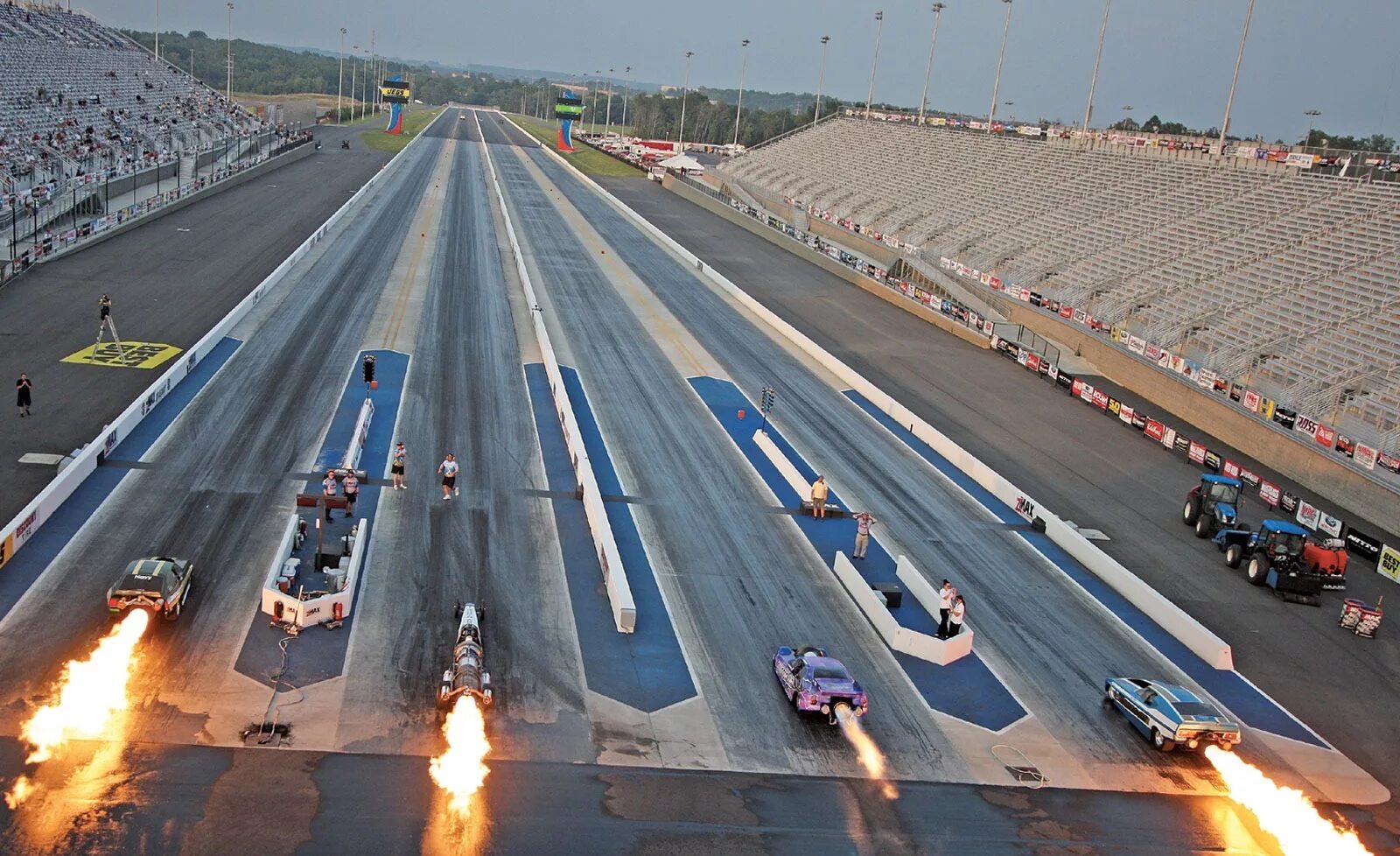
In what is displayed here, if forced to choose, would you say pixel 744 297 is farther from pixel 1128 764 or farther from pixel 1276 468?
pixel 1128 764

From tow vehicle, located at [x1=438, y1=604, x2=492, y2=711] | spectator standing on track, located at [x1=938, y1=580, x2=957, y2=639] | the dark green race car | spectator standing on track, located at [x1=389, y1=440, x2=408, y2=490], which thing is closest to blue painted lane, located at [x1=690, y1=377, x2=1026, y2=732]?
spectator standing on track, located at [x1=938, y1=580, x2=957, y2=639]

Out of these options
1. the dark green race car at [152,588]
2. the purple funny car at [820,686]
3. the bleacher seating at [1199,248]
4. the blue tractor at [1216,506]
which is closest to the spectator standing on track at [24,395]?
the dark green race car at [152,588]

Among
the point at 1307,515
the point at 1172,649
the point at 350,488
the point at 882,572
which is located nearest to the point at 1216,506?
the point at 1307,515

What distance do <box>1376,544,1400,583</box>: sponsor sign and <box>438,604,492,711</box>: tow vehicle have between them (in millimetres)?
23986

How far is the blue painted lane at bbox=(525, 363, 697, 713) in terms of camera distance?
70.7 feet

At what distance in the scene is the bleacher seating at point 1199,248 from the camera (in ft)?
140

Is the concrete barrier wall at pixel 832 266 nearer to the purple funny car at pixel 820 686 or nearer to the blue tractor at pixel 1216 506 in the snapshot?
the blue tractor at pixel 1216 506

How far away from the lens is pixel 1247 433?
4012 centimetres

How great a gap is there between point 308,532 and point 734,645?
10.4 m

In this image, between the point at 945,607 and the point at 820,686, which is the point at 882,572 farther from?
the point at 820,686

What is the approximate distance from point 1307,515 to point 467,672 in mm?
26099

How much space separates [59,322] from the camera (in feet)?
138

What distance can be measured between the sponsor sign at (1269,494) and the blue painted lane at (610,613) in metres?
20.1

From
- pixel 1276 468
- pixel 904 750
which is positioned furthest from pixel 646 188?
pixel 904 750
